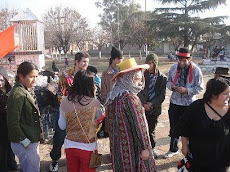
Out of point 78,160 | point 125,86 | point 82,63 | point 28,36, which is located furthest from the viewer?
point 28,36

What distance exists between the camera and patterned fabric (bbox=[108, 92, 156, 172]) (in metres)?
2.22

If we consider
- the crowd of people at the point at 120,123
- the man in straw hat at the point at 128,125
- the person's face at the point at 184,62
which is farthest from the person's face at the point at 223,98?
the person's face at the point at 184,62

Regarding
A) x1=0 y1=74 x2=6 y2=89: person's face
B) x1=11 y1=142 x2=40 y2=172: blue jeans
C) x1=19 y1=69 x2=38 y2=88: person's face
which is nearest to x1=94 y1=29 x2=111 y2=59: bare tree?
x1=0 y1=74 x2=6 y2=89: person's face

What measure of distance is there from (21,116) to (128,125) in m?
1.20

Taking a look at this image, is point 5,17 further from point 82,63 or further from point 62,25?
point 82,63

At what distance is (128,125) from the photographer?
89.0 inches

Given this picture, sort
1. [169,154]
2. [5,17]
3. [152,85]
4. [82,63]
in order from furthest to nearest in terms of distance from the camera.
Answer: [5,17] → [169,154] → [152,85] → [82,63]

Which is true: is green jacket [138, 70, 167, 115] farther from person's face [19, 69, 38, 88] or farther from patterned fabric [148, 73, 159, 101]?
person's face [19, 69, 38, 88]

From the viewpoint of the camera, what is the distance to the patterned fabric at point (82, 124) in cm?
238

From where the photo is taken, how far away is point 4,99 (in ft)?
10.2

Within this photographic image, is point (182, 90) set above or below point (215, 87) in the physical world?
below

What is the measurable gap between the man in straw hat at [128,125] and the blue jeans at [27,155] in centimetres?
94

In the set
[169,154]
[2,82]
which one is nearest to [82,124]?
[2,82]

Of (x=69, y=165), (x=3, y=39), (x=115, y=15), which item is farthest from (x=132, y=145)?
(x=115, y=15)
